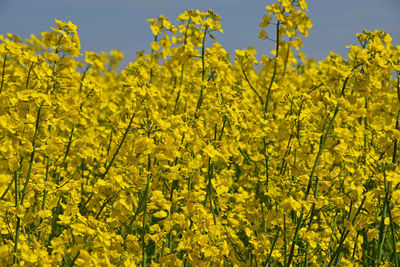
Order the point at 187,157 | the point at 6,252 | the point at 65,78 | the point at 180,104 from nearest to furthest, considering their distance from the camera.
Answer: the point at 6,252
the point at 65,78
the point at 187,157
the point at 180,104

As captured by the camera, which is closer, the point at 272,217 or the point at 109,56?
the point at 272,217

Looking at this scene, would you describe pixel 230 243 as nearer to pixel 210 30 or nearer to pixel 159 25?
pixel 210 30

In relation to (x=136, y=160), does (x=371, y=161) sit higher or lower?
higher

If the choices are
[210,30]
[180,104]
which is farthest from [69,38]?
[180,104]

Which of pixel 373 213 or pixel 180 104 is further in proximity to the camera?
pixel 180 104

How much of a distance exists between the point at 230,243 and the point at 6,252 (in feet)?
5.45

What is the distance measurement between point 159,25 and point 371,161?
2774 mm

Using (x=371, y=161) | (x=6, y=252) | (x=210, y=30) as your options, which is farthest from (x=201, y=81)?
(x=6, y=252)

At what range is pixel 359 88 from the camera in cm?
292

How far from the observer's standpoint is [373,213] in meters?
3.16

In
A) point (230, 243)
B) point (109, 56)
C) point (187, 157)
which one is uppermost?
point (109, 56)

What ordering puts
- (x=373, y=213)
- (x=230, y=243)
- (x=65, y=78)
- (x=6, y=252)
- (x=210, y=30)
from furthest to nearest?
(x=210, y=30), (x=230, y=243), (x=373, y=213), (x=65, y=78), (x=6, y=252)

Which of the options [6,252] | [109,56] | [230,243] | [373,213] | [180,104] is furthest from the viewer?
[109,56]

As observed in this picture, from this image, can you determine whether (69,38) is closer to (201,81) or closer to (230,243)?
(201,81)
